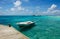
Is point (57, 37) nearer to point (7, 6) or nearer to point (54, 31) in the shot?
point (54, 31)

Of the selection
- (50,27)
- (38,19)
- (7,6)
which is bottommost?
(50,27)

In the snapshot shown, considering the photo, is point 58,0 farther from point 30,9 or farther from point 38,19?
point 38,19

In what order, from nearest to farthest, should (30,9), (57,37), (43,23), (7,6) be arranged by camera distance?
(57,37) → (30,9) → (7,6) → (43,23)

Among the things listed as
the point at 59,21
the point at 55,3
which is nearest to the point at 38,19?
the point at 59,21

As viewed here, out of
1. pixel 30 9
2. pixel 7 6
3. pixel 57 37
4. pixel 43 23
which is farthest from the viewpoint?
pixel 43 23

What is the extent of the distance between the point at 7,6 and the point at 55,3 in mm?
2992

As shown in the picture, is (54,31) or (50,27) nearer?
(54,31)

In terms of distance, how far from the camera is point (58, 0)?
6.75 meters

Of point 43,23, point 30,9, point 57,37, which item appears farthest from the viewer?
point 43,23

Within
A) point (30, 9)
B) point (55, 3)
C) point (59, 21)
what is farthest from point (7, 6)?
point (59, 21)

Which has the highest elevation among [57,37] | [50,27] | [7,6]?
[7,6]

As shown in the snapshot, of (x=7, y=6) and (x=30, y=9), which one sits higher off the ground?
(x=7, y=6)

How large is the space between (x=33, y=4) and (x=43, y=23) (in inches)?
71.0

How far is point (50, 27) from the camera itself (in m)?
8.02
